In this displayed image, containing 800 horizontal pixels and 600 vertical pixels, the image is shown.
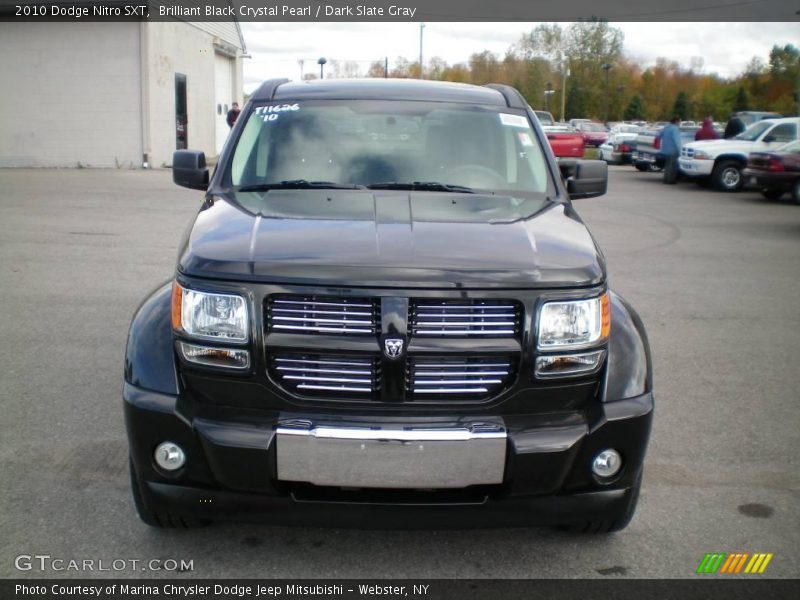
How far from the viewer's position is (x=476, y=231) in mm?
3338

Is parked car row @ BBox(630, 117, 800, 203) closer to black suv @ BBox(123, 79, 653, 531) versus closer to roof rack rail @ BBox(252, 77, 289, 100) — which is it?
roof rack rail @ BBox(252, 77, 289, 100)

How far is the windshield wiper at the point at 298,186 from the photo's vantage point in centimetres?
403

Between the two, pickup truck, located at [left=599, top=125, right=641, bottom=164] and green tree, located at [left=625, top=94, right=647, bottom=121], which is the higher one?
green tree, located at [left=625, top=94, right=647, bottom=121]

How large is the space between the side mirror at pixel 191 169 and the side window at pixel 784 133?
18.4m

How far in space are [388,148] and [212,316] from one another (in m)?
1.70

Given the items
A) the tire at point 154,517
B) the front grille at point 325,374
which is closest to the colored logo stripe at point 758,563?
the front grille at point 325,374

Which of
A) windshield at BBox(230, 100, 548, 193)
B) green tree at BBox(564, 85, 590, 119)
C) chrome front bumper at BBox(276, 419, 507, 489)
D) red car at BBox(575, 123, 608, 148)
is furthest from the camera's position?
green tree at BBox(564, 85, 590, 119)

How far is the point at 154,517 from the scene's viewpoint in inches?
131

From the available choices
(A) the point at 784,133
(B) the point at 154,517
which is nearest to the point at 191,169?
(B) the point at 154,517

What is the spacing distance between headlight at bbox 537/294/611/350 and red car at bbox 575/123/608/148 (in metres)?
46.3

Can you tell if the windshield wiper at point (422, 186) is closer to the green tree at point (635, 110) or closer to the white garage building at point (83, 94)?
the white garage building at point (83, 94)

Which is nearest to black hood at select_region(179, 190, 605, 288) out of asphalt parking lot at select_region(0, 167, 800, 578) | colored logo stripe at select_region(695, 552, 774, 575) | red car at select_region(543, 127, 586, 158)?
asphalt parking lot at select_region(0, 167, 800, 578)

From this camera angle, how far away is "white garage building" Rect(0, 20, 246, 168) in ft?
71.7
